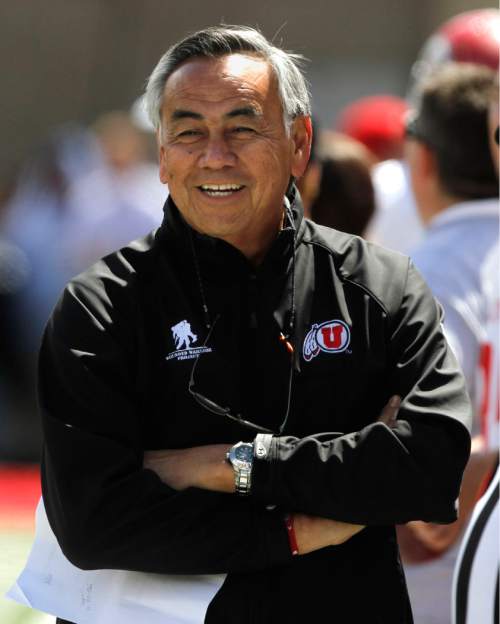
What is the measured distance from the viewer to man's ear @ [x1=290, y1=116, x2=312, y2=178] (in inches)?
109

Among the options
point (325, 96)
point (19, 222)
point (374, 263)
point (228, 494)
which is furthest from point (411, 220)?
point (325, 96)

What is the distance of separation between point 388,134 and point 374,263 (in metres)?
4.37

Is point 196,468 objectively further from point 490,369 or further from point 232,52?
point 490,369

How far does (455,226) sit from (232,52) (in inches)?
52.4

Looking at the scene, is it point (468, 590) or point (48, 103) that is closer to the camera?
point (468, 590)

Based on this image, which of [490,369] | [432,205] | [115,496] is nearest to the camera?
[115,496]

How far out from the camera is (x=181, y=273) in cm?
266

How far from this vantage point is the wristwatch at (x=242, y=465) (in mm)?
2484

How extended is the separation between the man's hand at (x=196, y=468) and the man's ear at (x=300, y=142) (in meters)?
0.67

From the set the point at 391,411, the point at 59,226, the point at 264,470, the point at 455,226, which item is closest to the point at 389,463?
the point at 391,411

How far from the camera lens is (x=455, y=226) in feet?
12.4

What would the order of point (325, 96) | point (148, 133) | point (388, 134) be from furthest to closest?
point (325, 96), point (148, 133), point (388, 134)

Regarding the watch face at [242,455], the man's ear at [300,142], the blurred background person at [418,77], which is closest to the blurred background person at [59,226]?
the blurred background person at [418,77]

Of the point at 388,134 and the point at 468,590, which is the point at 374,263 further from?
the point at 388,134
